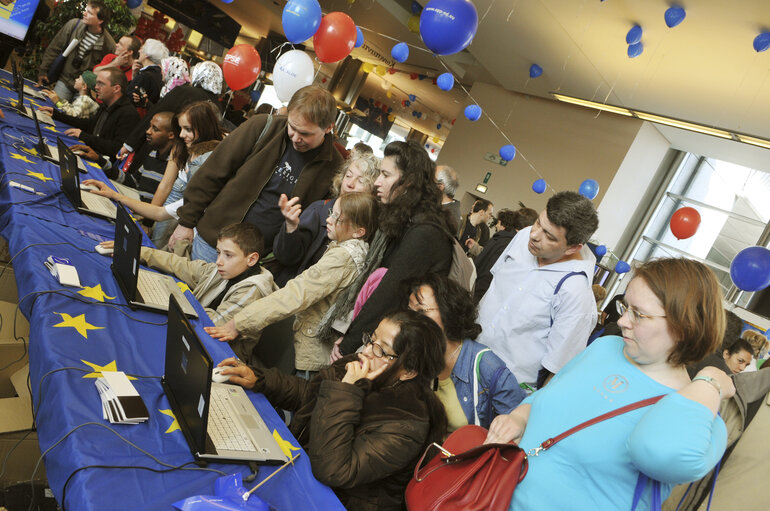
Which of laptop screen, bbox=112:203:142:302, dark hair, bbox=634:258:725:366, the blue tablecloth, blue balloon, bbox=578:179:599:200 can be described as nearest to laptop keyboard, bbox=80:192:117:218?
the blue tablecloth

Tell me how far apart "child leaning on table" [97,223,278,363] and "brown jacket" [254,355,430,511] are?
2.94 ft

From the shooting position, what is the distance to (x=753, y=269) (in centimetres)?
555

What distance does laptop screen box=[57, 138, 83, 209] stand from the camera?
8.00ft

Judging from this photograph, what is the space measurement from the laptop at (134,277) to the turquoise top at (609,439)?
127 centimetres

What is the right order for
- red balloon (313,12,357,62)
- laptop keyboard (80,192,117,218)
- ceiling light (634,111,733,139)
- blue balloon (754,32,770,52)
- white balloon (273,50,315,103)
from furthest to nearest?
1. ceiling light (634,111,733,139)
2. white balloon (273,50,315,103)
3. red balloon (313,12,357,62)
4. blue balloon (754,32,770,52)
5. laptop keyboard (80,192,117,218)

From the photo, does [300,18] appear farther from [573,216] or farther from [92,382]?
[92,382]

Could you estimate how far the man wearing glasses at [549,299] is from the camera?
2102 mm

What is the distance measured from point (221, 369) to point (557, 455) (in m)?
1.02

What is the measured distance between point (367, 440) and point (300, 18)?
15.2 feet

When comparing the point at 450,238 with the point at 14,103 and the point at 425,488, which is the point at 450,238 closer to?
the point at 425,488

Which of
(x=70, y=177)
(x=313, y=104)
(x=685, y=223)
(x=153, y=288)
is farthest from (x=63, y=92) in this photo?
(x=685, y=223)

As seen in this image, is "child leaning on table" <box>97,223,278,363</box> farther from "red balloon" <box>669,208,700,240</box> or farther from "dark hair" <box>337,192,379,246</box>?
"red balloon" <box>669,208,700,240</box>

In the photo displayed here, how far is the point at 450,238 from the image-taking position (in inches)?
92.9

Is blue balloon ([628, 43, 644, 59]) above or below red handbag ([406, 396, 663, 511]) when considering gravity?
above
